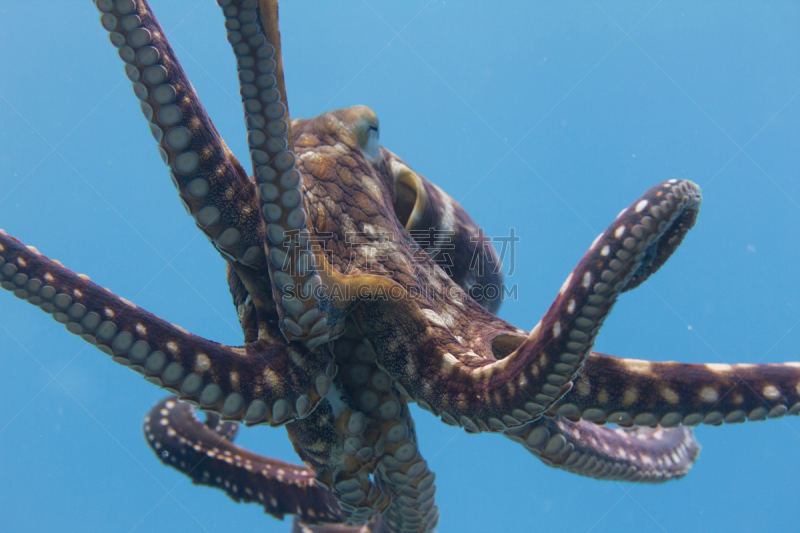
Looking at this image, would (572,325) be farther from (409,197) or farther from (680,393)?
(409,197)

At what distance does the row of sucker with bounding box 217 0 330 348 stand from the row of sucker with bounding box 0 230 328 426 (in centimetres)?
19

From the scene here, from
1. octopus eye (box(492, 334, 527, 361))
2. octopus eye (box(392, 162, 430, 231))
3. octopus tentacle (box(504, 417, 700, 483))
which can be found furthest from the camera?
octopus eye (box(392, 162, 430, 231))

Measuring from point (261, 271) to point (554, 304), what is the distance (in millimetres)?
920

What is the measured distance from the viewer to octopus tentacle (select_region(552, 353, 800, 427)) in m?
1.36

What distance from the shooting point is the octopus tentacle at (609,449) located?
176 cm

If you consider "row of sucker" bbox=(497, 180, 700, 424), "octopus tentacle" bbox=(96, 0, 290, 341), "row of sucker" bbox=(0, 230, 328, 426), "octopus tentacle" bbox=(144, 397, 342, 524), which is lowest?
"octopus tentacle" bbox=(144, 397, 342, 524)

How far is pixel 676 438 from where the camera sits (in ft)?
9.84

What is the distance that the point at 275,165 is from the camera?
4.13 feet

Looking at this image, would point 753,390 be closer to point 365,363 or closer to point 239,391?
point 365,363

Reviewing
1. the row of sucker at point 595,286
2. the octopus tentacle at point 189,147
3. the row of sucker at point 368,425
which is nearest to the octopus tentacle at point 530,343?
the row of sucker at point 595,286

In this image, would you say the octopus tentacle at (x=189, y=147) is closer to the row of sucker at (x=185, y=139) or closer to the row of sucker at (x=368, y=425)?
the row of sucker at (x=185, y=139)

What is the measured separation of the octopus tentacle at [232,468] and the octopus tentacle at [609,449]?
1.31m

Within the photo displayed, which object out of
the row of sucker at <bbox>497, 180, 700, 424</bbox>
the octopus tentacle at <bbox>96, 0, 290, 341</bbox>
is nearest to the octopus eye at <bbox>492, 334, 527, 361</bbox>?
the row of sucker at <bbox>497, 180, 700, 424</bbox>

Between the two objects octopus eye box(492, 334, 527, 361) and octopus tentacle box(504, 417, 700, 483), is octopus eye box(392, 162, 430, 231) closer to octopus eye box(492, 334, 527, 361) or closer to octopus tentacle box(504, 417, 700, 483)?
octopus eye box(492, 334, 527, 361)
